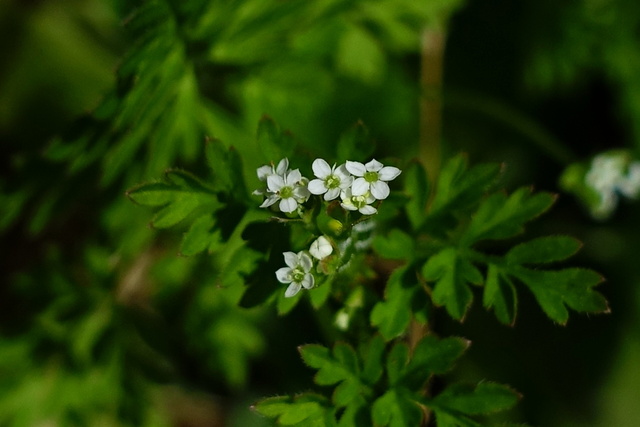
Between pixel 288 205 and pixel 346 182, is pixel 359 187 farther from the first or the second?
pixel 288 205

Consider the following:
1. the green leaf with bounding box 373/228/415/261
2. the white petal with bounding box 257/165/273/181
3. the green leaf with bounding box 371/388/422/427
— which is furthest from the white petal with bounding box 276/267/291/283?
the green leaf with bounding box 371/388/422/427

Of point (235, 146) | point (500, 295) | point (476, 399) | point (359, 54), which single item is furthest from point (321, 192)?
point (359, 54)

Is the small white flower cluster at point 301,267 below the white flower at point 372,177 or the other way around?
below

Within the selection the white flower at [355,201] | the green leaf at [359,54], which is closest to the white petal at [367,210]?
the white flower at [355,201]

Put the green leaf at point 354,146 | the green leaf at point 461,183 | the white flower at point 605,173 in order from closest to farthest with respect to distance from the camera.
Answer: the green leaf at point 354,146
the green leaf at point 461,183
the white flower at point 605,173

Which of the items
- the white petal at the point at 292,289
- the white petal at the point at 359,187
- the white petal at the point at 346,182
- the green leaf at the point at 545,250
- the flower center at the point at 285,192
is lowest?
the green leaf at the point at 545,250

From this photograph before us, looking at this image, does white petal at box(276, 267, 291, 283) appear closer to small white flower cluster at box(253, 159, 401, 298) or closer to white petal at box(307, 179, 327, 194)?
small white flower cluster at box(253, 159, 401, 298)

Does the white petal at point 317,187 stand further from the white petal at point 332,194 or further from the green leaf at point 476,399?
the green leaf at point 476,399

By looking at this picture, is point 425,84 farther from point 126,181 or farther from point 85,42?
point 85,42
